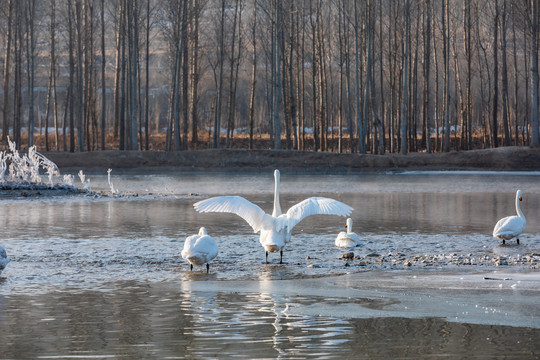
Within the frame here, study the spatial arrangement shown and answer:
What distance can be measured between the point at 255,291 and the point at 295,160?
32.1 metres

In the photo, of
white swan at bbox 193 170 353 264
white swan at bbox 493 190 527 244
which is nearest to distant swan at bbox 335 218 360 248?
white swan at bbox 193 170 353 264

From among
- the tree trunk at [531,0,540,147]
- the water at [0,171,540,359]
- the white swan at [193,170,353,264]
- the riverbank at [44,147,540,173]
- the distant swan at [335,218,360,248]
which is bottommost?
the water at [0,171,540,359]

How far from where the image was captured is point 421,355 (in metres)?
6.08

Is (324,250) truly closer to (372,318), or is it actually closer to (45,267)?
(45,267)

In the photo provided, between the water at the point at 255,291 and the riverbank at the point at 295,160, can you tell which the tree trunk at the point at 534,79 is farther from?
the water at the point at 255,291

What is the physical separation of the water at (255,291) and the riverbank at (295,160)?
2117 cm

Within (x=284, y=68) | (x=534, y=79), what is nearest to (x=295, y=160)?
(x=284, y=68)

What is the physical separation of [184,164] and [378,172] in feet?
31.9

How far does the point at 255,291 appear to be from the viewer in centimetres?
910

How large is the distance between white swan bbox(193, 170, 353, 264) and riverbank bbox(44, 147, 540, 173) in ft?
93.5

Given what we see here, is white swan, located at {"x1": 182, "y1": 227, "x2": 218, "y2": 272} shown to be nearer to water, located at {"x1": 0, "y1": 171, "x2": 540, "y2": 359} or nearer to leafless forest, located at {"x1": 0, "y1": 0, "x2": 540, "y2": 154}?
water, located at {"x1": 0, "y1": 171, "x2": 540, "y2": 359}

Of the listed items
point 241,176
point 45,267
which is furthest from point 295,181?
point 45,267

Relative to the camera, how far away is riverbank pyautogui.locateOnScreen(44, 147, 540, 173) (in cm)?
3988

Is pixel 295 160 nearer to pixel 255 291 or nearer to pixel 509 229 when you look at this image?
pixel 509 229
